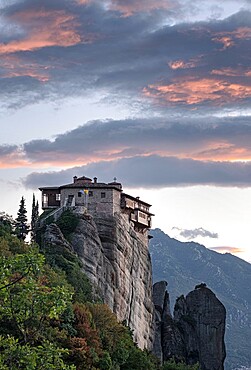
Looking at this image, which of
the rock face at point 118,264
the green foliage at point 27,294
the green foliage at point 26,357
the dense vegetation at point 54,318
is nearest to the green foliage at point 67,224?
the dense vegetation at point 54,318

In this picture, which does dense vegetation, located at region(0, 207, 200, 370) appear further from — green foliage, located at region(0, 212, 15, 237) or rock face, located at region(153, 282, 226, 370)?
rock face, located at region(153, 282, 226, 370)

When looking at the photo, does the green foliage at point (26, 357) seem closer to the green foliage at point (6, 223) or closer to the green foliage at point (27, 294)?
the green foliage at point (27, 294)

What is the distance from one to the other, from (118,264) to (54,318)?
5061cm

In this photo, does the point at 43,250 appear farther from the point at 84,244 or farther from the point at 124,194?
the point at 124,194

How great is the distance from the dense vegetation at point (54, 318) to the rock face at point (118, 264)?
2.88 meters

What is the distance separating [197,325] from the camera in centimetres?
16225

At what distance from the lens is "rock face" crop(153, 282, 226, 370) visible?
157 meters

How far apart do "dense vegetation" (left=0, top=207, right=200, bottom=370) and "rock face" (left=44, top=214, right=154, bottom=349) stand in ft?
9.45

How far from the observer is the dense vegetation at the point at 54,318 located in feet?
104

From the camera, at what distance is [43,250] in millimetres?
101625

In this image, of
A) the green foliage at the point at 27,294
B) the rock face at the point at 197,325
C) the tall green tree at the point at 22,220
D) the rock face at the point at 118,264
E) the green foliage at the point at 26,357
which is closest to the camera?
the green foliage at the point at 26,357

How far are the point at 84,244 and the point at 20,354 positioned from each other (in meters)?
78.1

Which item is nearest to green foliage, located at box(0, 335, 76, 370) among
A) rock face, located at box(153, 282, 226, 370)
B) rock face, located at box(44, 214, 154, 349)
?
rock face, located at box(44, 214, 154, 349)

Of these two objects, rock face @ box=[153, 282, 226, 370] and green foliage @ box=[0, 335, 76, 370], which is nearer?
green foliage @ box=[0, 335, 76, 370]
